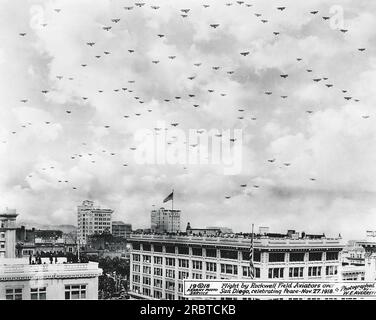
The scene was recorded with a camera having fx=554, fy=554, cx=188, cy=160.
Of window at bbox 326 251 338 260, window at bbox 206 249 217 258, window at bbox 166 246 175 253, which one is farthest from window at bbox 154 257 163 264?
window at bbox 326 251 338 260

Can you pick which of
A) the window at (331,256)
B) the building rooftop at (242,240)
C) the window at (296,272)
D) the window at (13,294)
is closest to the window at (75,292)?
the window at (13,294)

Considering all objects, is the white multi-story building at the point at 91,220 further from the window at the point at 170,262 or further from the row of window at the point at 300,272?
the row of window at the point at 300,272

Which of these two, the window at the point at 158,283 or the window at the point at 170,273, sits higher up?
the window at the point at 170,273

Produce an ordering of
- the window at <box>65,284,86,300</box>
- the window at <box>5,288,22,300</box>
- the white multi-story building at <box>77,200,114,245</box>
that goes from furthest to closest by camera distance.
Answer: the white multi-story building at <box>77,200,114,245</box> < the window at <box>65,284,86,300</box> < the window at <box>5,288,22,300</box>

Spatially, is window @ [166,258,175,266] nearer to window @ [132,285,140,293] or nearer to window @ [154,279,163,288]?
window @ [154,279,163,288]

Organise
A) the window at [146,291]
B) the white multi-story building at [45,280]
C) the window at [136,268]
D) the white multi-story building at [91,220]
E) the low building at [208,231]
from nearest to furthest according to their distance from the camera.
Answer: the white multi-story building at [45,280]
the white multi-story building at [91,220]
the low building at [208,231]
the window at [146,291]
the window at [136,268]
